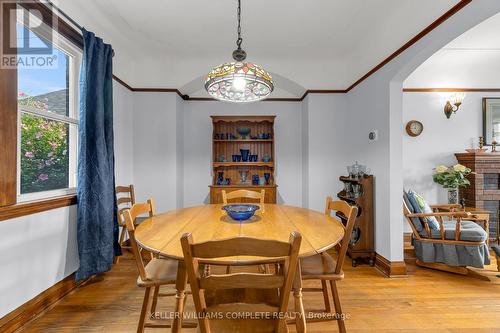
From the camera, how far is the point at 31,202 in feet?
5.84

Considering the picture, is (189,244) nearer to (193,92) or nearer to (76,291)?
(76,291)

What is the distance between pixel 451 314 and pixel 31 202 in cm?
340

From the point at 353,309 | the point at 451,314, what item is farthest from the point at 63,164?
the point at 451,314

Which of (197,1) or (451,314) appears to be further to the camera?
(197,1)

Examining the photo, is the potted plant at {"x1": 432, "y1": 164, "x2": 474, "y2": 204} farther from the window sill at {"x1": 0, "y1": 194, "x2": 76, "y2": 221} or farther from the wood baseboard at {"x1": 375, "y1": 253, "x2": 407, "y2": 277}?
the window sill at {"x1": 0, "y1": 194, "x2": 76, "y2": 221}

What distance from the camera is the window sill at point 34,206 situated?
1571 mm

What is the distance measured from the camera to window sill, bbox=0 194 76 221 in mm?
1571

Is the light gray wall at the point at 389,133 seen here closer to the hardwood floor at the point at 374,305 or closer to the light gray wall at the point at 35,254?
the hardwood floor at the point at 374,305

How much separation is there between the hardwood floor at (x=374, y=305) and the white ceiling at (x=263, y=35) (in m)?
2.37

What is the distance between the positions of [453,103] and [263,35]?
3.05 m

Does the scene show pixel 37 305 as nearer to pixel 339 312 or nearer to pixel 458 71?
pixel 339 312

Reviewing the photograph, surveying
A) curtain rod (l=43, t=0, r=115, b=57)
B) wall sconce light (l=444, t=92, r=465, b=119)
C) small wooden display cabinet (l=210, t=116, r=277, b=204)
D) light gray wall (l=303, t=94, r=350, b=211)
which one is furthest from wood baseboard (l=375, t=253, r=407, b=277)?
curtain rod (l=43, t=0, r=115, b=57)

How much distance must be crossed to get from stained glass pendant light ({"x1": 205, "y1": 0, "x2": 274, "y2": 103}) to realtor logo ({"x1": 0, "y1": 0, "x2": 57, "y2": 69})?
1337 mm

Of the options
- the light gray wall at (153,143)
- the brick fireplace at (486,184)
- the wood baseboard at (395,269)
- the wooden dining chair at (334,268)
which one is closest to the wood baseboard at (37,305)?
the light gray wall at (153,143)
